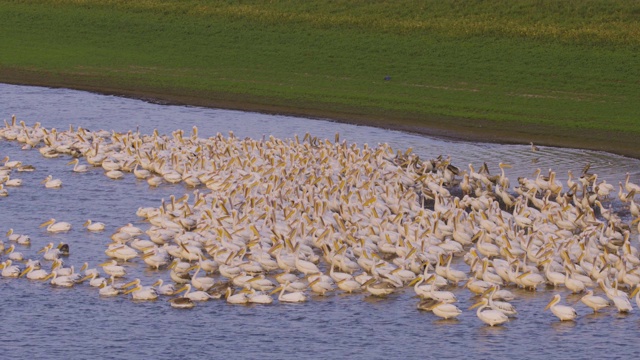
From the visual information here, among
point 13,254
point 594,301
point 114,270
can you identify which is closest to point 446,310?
point 594,301

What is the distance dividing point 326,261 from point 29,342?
600 cm

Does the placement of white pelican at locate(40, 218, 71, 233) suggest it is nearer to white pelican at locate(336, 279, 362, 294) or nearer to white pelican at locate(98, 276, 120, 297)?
white pelican at locate(98, 276, 120, 297)

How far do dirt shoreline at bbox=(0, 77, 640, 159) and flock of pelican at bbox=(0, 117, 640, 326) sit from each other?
446cm

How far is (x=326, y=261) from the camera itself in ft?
→ 70.6

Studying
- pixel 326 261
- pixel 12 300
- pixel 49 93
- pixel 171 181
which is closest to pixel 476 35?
pixel 49 93

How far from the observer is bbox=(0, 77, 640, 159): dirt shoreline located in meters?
33.2

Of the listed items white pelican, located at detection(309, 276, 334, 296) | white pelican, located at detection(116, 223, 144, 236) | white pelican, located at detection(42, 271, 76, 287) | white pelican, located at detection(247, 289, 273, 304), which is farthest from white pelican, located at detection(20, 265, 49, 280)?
white pelican, located at detection(309, 276, 334, 296)

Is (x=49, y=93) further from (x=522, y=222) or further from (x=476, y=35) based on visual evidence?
(x=522, y=222)

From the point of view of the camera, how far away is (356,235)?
73.5ft

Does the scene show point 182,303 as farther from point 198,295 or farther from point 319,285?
point 319,285

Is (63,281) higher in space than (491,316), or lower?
lower

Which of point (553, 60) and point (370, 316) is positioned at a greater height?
point (553, 60)

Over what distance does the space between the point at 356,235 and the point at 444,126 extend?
46.4 feet

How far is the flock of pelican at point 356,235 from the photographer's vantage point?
64.6ft
